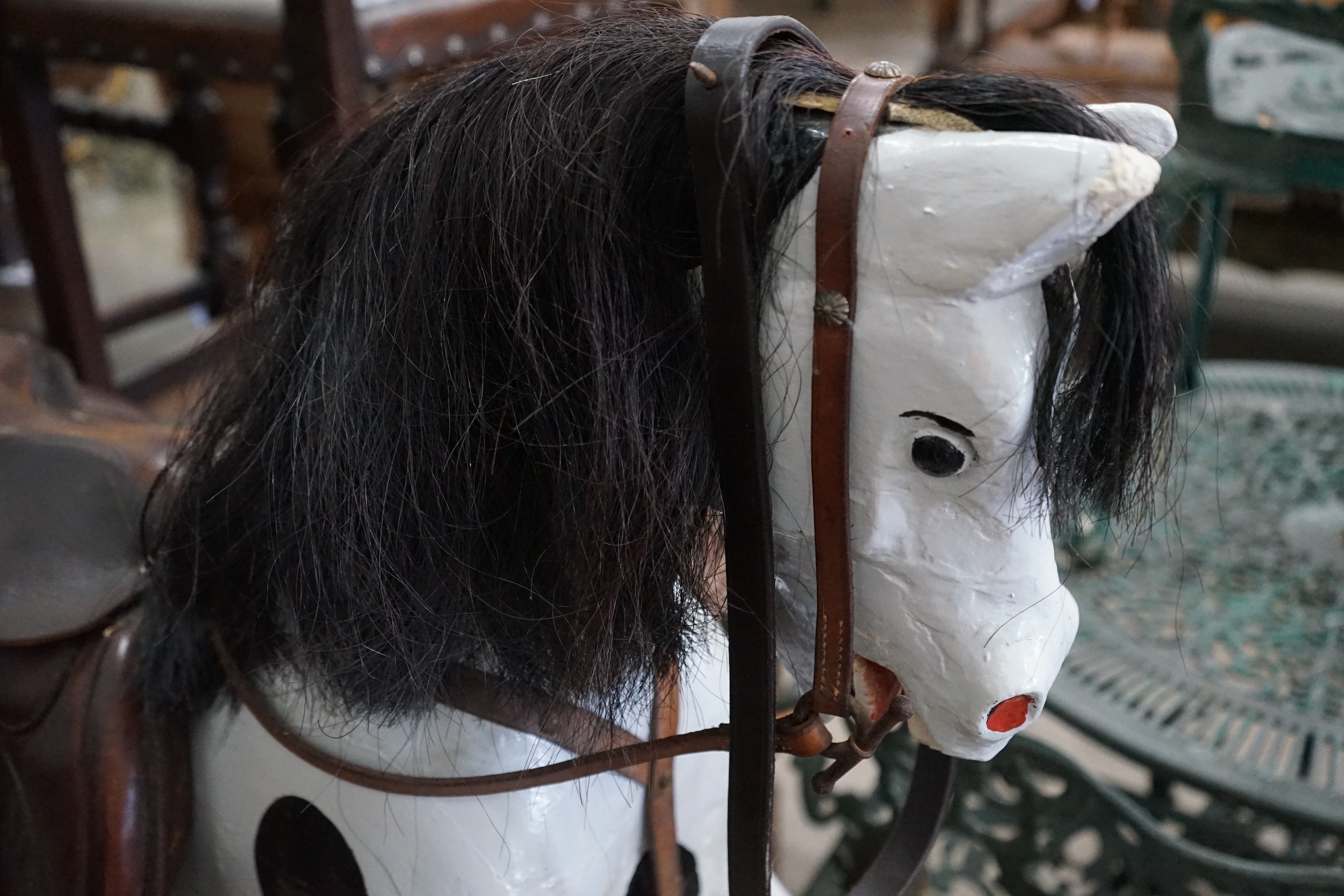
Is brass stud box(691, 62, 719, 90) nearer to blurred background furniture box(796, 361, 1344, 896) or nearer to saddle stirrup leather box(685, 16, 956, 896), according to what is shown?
saddle stirrup leather box(685, 16, 956, 896)

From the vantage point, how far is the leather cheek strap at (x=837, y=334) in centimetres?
32

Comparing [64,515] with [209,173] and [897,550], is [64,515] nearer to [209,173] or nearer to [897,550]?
[897,550]

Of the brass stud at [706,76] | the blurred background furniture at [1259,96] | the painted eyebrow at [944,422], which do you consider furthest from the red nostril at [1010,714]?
the blurred background furniture at [1259,96]

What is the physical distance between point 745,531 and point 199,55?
2.68ft

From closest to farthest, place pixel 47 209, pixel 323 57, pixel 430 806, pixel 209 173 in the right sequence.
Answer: pixel 430 806 → pixel 323 57 → pixel 47 209 → pixel 209 173

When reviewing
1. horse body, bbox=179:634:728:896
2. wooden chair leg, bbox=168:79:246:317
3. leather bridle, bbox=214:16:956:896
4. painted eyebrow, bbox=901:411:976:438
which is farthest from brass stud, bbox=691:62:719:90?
wooden chair leg, bbox=168:79:246:317

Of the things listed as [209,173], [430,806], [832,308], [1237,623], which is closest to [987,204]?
[832,308]

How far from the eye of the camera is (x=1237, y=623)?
0.93 metres

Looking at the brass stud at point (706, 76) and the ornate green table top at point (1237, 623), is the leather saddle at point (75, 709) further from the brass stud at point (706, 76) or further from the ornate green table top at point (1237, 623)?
the ornate green table top at point (1237, 623)

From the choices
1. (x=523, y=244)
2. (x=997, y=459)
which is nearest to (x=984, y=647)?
(x=997, y=459)

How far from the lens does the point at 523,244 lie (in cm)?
36

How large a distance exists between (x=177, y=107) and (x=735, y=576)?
168cm

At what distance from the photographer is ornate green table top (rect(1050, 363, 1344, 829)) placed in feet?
2.58

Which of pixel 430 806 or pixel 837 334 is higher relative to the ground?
pixel 837 334
